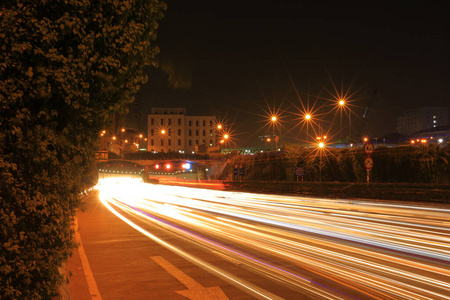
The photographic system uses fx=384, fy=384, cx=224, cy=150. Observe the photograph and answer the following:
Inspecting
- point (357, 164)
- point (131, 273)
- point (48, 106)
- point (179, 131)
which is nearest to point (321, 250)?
point (131, 273)

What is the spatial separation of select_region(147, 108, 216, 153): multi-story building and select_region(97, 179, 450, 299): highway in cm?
11963

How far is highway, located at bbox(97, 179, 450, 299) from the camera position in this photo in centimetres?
669

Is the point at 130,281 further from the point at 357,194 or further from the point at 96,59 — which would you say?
the point at 357,194

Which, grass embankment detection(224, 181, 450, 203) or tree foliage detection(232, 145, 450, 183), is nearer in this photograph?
grass embankment detection(224, 181, 450, 203)

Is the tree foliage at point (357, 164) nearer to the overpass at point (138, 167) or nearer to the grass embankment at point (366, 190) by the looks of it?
the grass embankment at point (366, 190)

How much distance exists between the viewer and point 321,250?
986 cm

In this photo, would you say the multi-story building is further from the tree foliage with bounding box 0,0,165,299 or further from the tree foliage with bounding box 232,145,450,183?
the tree foliage with bounding box 0,0,165,299

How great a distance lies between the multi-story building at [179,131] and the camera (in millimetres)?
→ 138000

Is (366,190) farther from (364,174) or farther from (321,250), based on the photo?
(321,250)

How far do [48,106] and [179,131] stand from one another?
134661mm

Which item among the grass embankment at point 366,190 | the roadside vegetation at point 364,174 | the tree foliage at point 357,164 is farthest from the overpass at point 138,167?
the grass embankment at point 366,190

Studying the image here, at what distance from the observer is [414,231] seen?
12.1m

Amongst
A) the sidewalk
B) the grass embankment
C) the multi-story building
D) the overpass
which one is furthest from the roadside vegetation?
the multi-story building

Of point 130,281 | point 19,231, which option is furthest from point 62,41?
point 130,281
